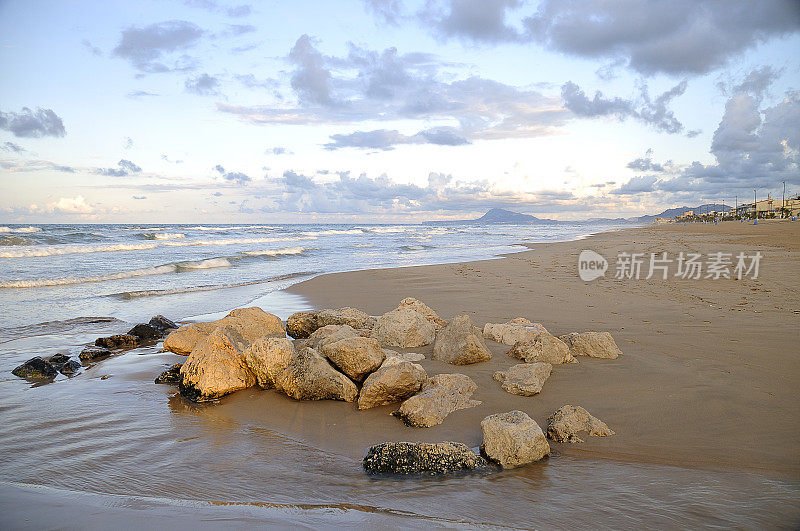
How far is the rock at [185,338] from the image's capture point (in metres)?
5.80

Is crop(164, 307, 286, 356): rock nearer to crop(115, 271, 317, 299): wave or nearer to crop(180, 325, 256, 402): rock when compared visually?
crop(180, 325, 256, 402): rock

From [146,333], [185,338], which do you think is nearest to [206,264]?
[146,333]

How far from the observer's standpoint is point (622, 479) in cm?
276

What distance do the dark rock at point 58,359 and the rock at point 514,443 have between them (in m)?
5.15

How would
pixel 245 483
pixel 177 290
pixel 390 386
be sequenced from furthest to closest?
pixel 177 290 → pixel 390 386 → pixel 245 483

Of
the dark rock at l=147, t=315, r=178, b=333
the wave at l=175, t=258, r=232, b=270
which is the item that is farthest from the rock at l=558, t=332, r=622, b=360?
the wave at l=175, t=258, r=232, b=270

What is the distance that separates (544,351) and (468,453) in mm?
2277

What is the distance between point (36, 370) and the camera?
498 centimetres

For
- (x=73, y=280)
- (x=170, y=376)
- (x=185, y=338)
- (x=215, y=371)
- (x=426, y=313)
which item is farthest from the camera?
(x=73, y=280)

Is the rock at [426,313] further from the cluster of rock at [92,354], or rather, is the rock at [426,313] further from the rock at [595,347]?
the cluster of rock at [92,354]

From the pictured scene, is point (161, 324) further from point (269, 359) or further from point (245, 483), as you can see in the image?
point (245, 483)

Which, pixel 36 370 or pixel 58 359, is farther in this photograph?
pixel 58 359

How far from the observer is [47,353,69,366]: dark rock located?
529 cm

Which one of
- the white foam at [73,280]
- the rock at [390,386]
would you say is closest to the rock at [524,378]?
the rock at [390,386]
